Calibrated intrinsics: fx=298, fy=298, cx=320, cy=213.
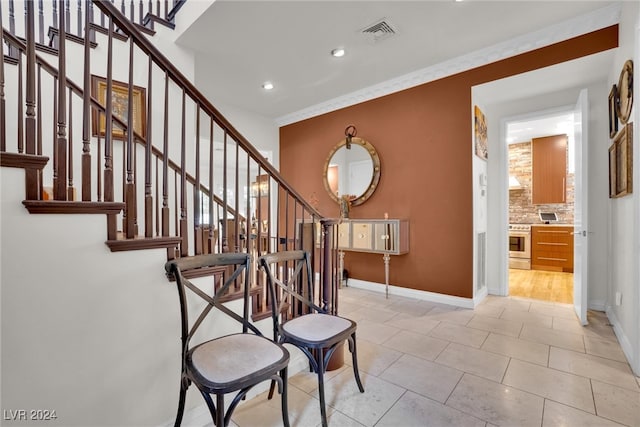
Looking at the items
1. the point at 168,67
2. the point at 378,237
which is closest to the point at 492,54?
the point at 378,237

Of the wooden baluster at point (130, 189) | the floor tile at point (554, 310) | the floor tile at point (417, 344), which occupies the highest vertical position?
the wooden baluster at point (130, 189)

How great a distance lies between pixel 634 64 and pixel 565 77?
1.27m

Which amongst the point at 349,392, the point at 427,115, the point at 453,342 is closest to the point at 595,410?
the point at 453,342

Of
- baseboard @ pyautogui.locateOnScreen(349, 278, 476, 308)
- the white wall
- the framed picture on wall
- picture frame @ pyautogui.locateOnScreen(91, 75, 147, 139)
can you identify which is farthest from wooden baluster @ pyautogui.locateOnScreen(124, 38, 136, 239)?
the framed picture on wall

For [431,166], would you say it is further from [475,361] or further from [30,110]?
[30,110]

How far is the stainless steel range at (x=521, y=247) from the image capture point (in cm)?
596

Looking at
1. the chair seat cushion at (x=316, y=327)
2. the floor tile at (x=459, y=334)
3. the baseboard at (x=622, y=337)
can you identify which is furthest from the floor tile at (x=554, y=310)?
the chair seat cushion at (x=316, y=327)

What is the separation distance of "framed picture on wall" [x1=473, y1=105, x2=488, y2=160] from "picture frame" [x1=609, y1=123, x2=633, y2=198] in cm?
119

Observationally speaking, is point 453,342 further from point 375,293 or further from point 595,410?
point 375,293

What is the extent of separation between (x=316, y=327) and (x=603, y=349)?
8.33ft

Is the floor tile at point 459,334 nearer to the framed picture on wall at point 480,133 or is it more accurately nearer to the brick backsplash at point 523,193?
the framed picture on wall at point 480,133

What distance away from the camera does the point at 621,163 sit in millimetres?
2588

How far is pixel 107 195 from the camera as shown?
4.61 feet

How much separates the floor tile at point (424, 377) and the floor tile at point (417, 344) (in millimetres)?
137
